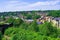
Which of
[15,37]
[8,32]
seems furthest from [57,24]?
[15,37]

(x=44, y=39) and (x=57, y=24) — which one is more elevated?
(x=44, y=39)

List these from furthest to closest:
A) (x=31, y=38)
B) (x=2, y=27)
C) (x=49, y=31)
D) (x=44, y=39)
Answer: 1. (x=2, y=27)
2. (x=49, y=31)
3. (x=31, y=38)
4. (x=44, y=39)

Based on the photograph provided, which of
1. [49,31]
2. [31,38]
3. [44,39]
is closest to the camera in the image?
[44,39]

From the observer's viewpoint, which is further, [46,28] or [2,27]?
[2,27]

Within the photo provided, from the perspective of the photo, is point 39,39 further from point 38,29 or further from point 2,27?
point 2,27

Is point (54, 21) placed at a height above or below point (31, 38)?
below

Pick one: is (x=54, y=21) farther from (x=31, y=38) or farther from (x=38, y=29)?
(x=31, y=38)

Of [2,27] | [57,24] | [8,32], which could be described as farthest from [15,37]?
[57,24]

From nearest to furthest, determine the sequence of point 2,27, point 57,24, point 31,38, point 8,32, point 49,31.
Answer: point 31,38, point 49,31, point 8,32, point 2,27, point 57,24

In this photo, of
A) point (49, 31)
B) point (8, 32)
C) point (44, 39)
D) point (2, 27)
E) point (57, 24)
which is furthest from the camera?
point (57, 24)

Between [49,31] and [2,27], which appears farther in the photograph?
[2,27]
